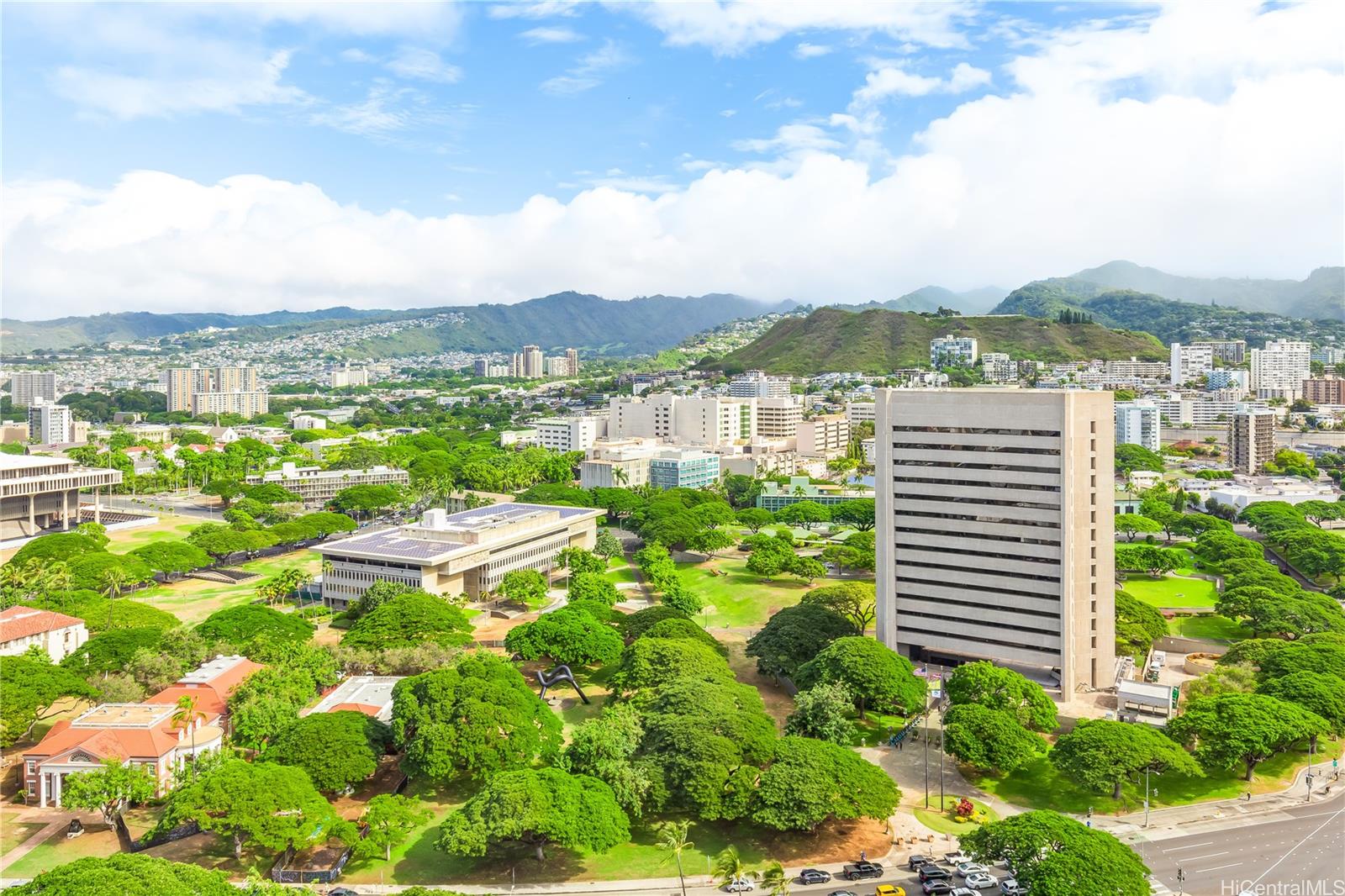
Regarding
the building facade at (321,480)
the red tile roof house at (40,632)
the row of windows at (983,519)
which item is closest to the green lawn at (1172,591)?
the row of windows at (983,519)

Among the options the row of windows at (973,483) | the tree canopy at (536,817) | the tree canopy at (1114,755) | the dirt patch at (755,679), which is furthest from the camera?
the dirt patch at (755,679)

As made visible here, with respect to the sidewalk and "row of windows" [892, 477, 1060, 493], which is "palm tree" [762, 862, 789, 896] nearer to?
the sidewalk

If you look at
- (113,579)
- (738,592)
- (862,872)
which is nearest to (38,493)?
(113,579)

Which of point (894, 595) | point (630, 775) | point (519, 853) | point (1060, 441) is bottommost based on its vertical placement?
point (519, 853)

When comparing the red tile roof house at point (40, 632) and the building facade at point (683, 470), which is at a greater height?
the building facade at point (683, 470)

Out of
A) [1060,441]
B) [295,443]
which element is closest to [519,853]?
[1060,441]

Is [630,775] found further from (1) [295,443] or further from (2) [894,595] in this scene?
(1) [295,443]

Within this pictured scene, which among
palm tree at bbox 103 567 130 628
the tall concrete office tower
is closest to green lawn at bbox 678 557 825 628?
the tall concrete office tower

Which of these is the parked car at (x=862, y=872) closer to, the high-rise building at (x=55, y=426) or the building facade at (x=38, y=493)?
the building facade at (x=38, y=493)
